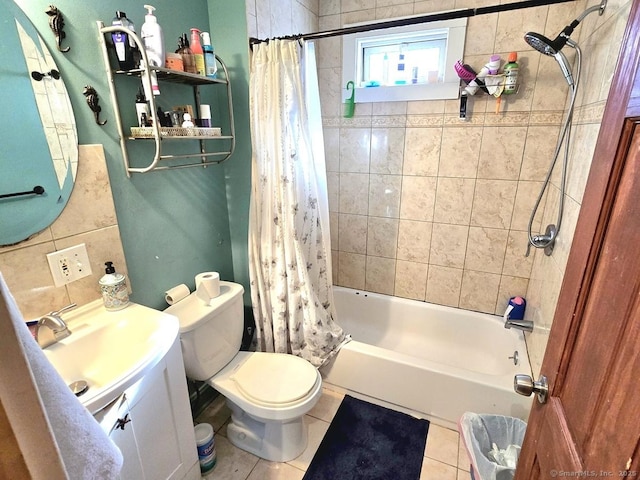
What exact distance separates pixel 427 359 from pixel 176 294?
151 centimetres

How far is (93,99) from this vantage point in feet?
3.93

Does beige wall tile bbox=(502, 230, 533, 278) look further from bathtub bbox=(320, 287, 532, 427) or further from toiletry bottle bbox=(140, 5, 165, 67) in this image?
toiletry bottle bbox=(140, 5, 165, 67)

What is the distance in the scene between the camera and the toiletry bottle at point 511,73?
5.80 ft

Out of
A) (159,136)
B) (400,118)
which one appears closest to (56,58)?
(159,136)

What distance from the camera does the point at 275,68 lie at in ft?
5.18

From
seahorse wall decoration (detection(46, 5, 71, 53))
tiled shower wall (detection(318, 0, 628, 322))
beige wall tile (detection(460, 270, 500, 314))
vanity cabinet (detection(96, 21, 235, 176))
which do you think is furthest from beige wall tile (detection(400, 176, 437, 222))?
seahorse wall decoration (detection(46, 5, 71, 53))

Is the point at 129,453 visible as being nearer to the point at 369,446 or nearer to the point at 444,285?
the point at 369,446

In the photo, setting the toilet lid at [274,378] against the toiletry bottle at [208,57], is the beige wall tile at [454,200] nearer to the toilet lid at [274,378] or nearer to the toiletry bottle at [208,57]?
the toilet lid at [274,378]

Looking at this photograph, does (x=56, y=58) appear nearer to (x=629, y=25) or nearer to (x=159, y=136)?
(x=159, y=136)

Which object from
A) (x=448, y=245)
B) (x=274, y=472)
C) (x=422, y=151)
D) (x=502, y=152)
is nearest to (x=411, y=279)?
(x=448, y=245)

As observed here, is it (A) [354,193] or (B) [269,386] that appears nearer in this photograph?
(B) [269,386]

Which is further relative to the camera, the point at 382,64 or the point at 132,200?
the point at 382,64

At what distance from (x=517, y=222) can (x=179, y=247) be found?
1972 millimetres

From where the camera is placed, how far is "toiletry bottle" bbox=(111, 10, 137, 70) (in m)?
1.18
